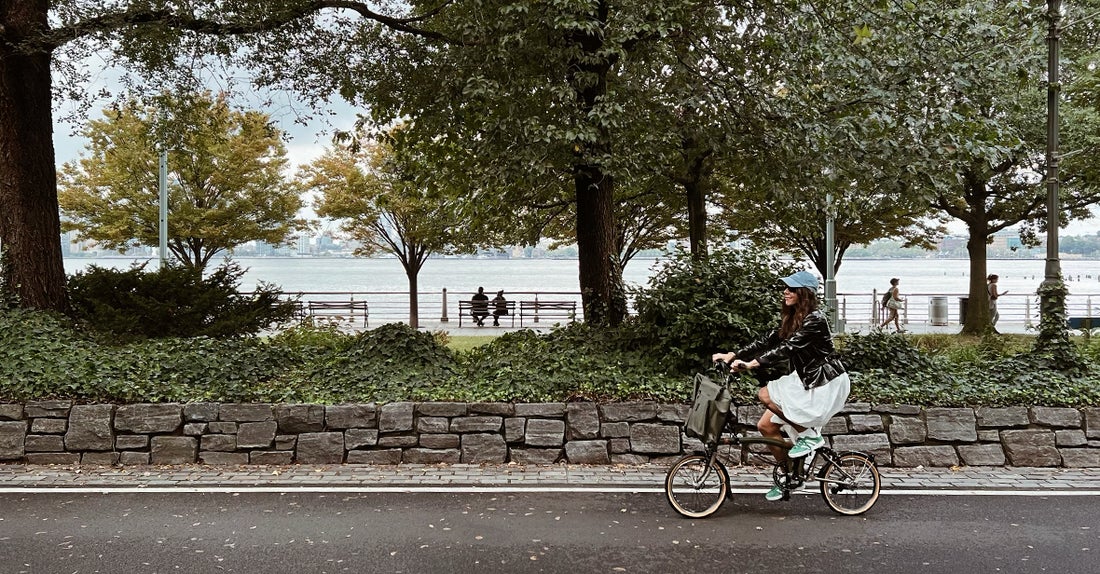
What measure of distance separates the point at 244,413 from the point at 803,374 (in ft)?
17.4

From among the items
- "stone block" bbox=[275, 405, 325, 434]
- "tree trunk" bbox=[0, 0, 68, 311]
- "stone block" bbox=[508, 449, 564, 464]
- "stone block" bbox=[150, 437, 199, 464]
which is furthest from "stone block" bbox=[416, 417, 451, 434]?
"tree trunk" bbox=[0, 0, 68, 311]

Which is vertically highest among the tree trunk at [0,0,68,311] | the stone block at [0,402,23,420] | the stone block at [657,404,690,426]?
the tree trunk at [0,0,68,311]

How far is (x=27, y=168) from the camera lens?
34.3ft

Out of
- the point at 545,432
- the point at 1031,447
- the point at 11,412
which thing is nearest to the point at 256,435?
the point at 11,412

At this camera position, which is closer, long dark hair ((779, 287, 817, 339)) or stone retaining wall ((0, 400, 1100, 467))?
long dark hair ((779, 287, 817, 339))

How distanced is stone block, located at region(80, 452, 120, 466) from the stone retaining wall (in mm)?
13

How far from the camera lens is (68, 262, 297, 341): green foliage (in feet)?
35.8

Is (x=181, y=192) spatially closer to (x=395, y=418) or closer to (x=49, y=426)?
(x=49, y=426)

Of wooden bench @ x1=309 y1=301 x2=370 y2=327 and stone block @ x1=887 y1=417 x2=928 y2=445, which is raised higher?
wooden bench @ x1=309 y1=301 x2=370 y2=327

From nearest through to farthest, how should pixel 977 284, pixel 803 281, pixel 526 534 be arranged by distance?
pixel 526 534, pixel 803 281, pixel 977 284

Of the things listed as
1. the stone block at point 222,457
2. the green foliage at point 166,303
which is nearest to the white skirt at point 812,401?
the stone block at point 222,457

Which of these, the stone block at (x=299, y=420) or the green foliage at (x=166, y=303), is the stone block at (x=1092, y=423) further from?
the green foliage at (x=166, y=303)

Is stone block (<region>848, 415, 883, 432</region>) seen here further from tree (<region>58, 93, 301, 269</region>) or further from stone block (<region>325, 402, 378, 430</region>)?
tree (<region>58, 93, 301, 269</region>)

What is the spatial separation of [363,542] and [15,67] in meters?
8.91
